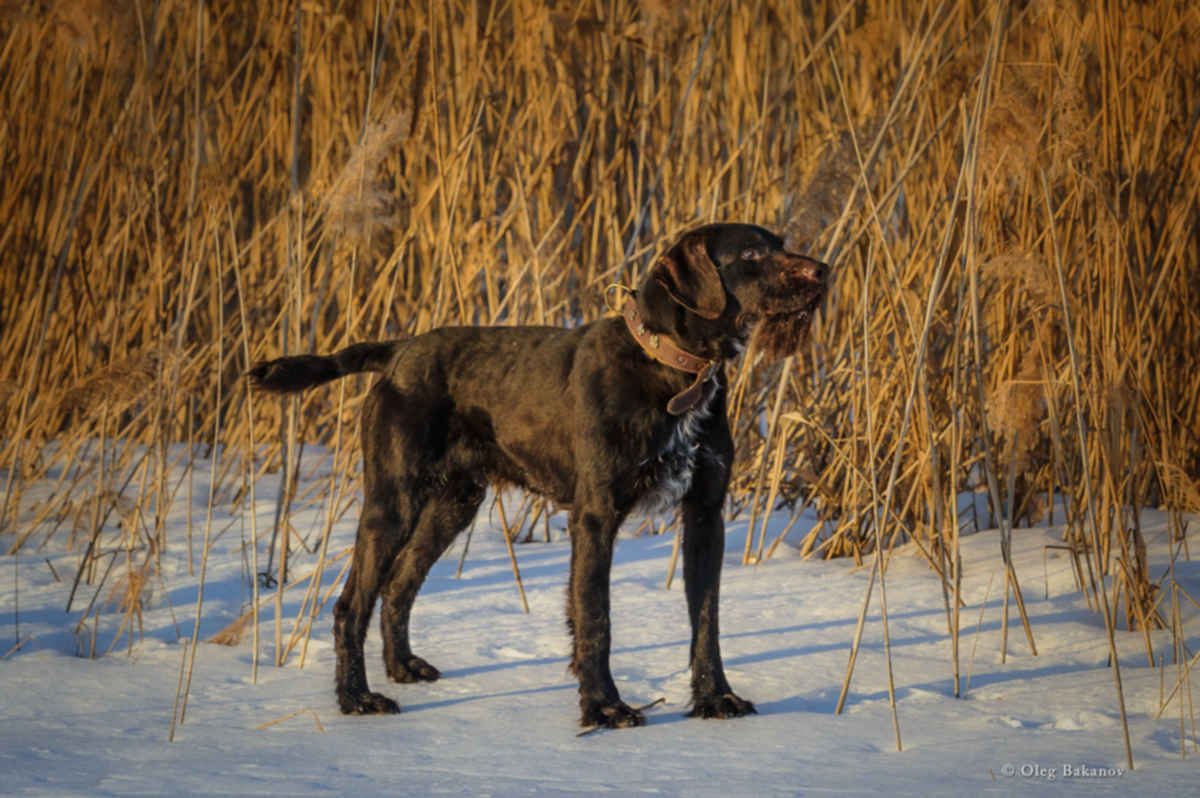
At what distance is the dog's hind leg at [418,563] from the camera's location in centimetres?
299

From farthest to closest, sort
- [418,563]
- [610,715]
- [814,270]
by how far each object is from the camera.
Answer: [418,563]
[814,270]
[610,715]

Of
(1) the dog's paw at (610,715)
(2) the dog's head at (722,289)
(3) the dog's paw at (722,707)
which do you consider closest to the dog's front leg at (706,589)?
(3) the dog's paw at (722,707)

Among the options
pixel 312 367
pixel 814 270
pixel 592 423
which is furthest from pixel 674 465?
pixel 312 367

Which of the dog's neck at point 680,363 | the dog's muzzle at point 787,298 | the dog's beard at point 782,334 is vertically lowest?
the dog's neck at point 680,363

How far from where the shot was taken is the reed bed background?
2930 mm

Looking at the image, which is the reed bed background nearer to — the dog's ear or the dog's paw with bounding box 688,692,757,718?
the dog's ear

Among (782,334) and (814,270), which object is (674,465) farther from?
(814,270)

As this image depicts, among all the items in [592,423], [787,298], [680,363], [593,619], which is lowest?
[593,619]

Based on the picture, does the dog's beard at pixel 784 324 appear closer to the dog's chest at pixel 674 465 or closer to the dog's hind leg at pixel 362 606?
the dog's chest at pixel 674 465

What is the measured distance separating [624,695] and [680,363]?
830 millimetres

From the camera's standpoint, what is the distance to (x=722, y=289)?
106 inches

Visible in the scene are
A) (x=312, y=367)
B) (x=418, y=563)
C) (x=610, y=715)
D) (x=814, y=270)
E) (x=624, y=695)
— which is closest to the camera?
(x=610, y=715)

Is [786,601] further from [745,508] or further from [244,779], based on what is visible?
[244,779]

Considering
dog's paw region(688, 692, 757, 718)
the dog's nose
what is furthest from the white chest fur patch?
dog's paw region(688, 692, 757, 718)
